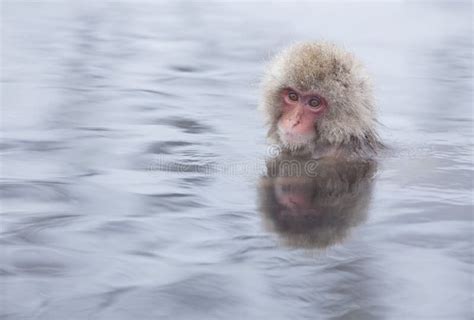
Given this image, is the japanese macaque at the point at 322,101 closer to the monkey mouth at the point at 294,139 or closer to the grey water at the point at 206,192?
the monkey mouth at the point at 294,139

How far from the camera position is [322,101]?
544 centimetres

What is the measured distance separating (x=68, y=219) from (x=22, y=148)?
142 cm

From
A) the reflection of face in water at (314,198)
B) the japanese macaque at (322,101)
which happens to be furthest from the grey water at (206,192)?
the japanese macaque at (322,101)

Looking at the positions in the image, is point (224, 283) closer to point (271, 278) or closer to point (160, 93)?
point (271, 278)

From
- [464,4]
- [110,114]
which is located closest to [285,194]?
[110,114]

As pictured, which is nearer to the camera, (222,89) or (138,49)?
(222,89)

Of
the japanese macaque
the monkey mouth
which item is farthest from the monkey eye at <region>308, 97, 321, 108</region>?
the monkey mouth

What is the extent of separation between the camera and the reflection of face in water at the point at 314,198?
427 cm

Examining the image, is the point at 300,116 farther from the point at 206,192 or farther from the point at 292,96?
the point at 206,192

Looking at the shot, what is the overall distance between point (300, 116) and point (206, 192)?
813 millimetres

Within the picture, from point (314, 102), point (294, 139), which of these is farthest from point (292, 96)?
point (294, 139)

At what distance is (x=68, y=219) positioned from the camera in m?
4.45

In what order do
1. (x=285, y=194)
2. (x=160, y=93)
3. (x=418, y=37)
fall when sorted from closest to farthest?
(x=285, y=194)
(x=160, y=93)
(x=418, y=37)

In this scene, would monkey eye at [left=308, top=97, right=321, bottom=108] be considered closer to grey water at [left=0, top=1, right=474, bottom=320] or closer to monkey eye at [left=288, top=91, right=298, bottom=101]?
monkey eye at [left=288, top=91, right=298, bottom=101]
